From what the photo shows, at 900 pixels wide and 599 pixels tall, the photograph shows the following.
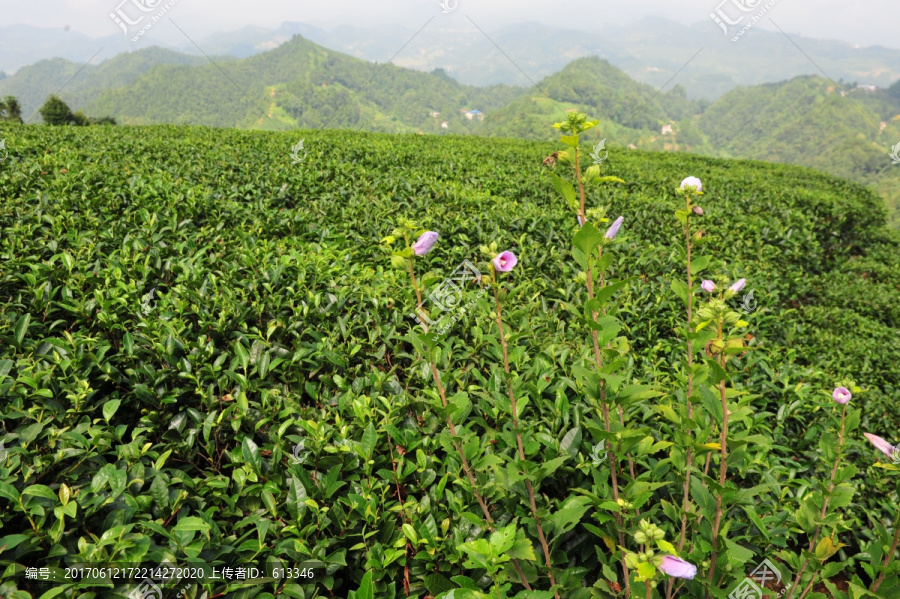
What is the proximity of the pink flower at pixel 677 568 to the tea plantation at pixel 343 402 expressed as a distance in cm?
28

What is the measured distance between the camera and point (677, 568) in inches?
37.5

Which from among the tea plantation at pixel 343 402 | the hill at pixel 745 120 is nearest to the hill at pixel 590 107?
the hill at pixel 745 120

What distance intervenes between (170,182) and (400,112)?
15337 centimetres

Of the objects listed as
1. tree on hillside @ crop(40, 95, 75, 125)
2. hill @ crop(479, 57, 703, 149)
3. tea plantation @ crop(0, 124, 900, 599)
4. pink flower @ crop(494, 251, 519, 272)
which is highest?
hill @ crop(479, 57, 703, 149)

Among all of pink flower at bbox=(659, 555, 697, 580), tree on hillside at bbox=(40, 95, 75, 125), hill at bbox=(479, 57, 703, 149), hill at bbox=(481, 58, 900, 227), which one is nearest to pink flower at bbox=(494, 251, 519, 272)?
pink flower at bbox=(659, 555, 697, 580)

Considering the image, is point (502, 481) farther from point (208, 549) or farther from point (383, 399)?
point (208, 549)

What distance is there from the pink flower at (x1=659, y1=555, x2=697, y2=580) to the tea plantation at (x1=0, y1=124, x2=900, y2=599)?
28cm

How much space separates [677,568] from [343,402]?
138cm

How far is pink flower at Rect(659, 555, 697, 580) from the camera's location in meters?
0.94

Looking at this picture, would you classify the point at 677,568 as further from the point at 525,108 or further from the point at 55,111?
the point at 525,108

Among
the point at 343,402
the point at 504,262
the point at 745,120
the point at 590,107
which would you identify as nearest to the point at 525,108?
the point at 590,107

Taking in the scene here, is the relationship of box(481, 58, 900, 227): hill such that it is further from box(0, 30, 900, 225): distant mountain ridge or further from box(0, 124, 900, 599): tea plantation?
box(0, 124, 900, 599): tea plantation

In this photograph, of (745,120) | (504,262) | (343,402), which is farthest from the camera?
(745,120)

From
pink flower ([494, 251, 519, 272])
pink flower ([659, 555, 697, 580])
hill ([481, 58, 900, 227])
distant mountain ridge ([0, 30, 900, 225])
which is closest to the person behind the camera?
pink flower ([659, 555, 697, 580])
